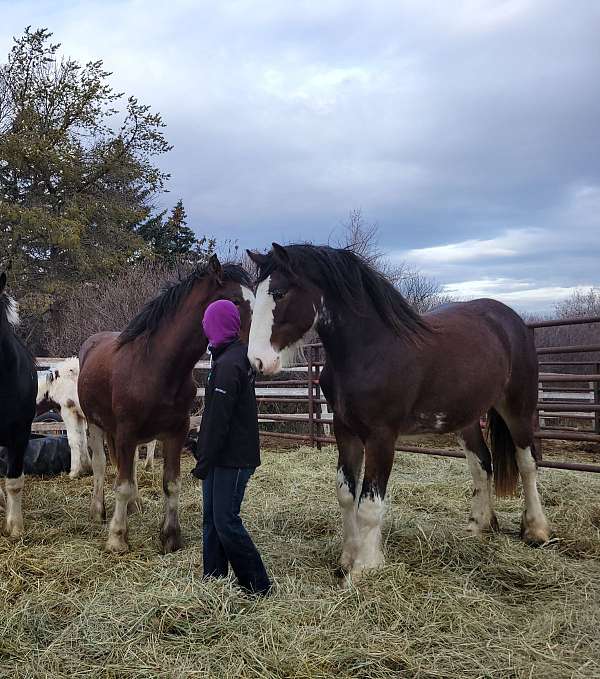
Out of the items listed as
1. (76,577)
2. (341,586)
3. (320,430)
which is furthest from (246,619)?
(320,430)

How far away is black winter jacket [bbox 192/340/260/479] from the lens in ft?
9.96

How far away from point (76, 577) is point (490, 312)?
3.44 metres

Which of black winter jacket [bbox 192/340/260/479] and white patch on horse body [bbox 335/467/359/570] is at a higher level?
black winter jacket [bbox 192/340/260/479]

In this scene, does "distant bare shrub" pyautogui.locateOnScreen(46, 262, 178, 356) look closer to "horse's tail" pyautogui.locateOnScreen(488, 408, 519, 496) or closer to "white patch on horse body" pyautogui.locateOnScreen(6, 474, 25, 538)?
"white patch on horse body" pyautogui.locateOnScreen(6, 474, 25, 538)

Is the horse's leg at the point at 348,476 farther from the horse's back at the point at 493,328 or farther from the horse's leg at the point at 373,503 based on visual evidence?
the horse's back at the point at 493,328

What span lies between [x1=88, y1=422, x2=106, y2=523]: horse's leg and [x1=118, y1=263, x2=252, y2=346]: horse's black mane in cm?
128

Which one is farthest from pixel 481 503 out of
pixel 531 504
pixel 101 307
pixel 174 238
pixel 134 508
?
pixel 174 238

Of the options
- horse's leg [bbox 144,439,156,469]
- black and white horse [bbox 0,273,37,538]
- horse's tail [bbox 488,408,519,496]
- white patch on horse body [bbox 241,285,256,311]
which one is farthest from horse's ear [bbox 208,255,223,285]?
horse's leg [bbox 144,439,156,469]

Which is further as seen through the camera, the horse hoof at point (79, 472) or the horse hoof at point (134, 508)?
the horse hoof at point (79, 472)

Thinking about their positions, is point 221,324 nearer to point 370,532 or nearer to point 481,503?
point 370,532

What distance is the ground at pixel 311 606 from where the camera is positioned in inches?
95.3

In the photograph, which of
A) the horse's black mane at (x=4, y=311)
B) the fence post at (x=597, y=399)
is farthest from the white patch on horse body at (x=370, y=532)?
the fence post at (x=597, y=399)

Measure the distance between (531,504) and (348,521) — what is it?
149cm

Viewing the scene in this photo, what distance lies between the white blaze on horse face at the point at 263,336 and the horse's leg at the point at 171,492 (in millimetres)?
1421
